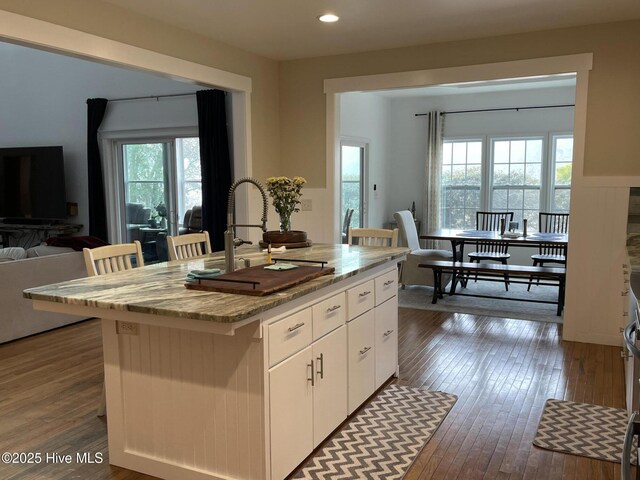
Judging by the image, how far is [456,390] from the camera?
353 cm

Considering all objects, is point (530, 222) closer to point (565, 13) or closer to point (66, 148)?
point (565, 13)

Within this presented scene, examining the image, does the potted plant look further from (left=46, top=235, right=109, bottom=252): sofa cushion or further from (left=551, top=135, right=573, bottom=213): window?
(left=551, top=135, right=573, bottom=213): window

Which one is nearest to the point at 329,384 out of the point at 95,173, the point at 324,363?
the point at 324,363

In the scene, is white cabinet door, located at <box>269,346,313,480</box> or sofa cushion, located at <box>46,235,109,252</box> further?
sofa cushion, located at <box>46,235,109,252</box>

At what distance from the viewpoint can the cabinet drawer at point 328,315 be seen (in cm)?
263

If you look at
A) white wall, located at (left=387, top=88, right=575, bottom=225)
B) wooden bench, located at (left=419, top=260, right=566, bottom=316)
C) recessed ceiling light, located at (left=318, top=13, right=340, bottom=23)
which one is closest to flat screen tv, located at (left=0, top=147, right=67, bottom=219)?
recessed ceiling light, located at (left=318, top=13, right=340, bottom=23)

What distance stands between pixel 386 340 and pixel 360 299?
57 cm

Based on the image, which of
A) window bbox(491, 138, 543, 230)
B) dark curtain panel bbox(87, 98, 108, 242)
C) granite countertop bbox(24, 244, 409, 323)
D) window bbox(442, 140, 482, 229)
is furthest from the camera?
window bbox(442, 140, 482, 229)

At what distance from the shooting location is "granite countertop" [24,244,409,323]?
2004 millimetres

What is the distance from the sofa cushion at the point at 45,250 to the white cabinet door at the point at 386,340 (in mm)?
3063

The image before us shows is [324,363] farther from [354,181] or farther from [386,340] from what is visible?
[354,181]

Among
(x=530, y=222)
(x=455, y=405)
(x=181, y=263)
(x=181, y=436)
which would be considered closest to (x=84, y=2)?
(x=181, y=263)

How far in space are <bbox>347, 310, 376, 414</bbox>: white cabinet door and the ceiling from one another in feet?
7.29

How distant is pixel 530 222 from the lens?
8125 millimetres
